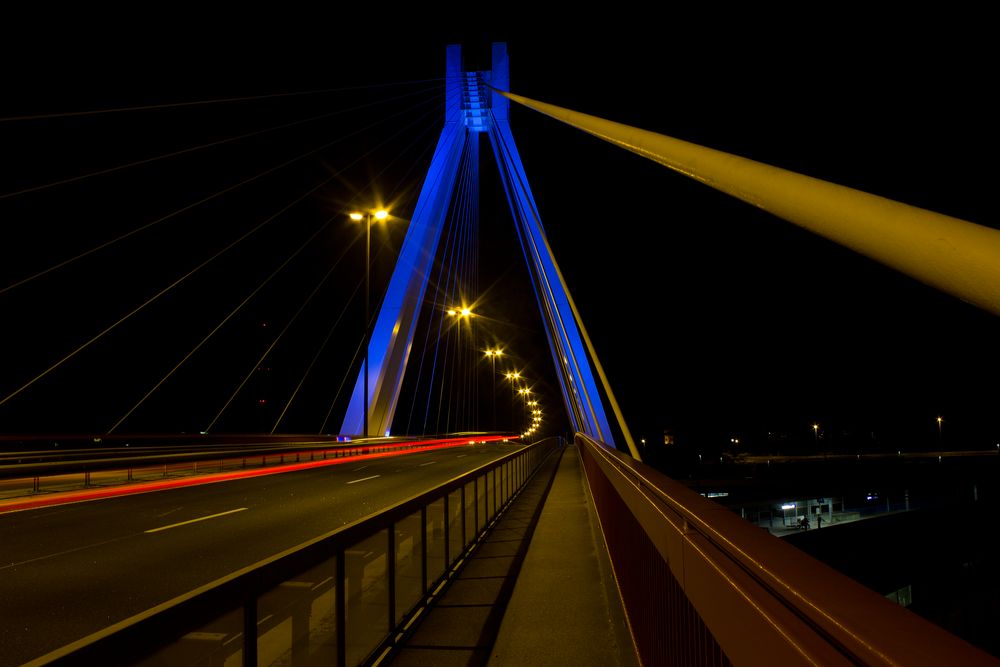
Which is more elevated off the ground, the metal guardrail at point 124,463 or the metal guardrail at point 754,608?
the metal guardrail at point 754,608

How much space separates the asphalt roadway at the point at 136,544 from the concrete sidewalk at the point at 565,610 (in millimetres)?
3013

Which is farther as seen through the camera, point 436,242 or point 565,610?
point 436,242

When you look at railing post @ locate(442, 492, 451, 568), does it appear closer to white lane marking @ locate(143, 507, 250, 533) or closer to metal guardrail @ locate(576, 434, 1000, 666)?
metal guardrail @ locate(576, 434, 1000, 666)

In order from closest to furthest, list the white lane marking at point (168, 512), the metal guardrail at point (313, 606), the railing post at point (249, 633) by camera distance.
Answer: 1. the metal guardrail at point (313, 606)
2. the railing post at point (249, 633)
3. the white lane marking at point (168, 512)

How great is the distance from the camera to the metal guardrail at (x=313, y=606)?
183 cm

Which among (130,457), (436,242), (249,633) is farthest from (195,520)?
(436,242)

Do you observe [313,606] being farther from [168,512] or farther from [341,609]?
[168,512]

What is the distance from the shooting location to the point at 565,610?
220 inches

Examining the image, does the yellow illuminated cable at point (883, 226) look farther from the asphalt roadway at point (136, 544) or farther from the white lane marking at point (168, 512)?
the white lane marking at point (168, 512)

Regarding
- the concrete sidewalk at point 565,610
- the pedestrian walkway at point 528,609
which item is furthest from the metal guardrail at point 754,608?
the pedestrian walkway at point 528,609

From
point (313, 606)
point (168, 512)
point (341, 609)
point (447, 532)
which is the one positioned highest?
→ point (313, 606)

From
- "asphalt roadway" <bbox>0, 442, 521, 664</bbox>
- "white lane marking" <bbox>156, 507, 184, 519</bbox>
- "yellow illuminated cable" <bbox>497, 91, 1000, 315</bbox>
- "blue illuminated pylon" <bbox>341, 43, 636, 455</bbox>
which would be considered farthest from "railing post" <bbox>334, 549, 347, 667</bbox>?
"blue illuminated pylon" <bbox>341, 43, 636, 455</bbox>

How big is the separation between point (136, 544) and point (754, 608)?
9.07m

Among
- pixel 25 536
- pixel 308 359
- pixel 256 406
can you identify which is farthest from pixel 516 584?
pixel 256 406
